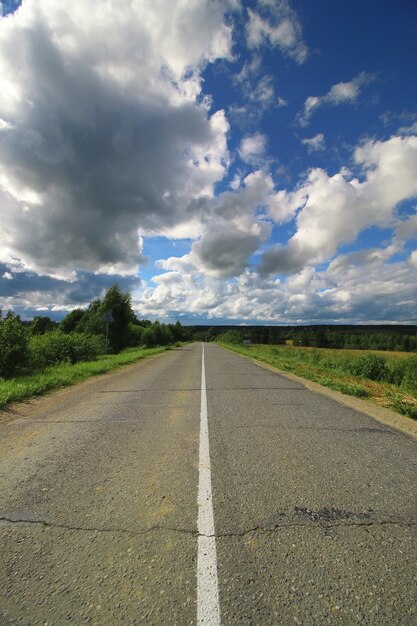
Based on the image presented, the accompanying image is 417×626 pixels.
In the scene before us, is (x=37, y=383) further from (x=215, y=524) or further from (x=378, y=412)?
(x=378, y=412)

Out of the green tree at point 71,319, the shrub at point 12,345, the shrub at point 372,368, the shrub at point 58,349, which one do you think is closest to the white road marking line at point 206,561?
the shrub at point 12,345

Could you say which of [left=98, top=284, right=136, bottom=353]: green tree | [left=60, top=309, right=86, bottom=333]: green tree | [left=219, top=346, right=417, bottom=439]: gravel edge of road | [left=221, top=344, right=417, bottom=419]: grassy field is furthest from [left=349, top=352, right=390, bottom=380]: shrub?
[left=60, top=309, right=86, bottom=333]: green tree

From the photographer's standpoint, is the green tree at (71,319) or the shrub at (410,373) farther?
the green tree at (71,319)

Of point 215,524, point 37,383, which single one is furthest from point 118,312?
point 215,524

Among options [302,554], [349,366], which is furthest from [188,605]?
[349,366]

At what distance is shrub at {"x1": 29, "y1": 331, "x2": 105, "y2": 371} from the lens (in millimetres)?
14297

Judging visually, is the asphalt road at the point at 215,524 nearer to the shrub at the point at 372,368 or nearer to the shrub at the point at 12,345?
the shrub at the point at 12,345

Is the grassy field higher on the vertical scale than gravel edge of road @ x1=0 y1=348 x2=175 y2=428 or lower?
lower

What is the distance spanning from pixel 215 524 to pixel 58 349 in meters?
16.6

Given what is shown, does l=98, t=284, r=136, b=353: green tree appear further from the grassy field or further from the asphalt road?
the asphalt road

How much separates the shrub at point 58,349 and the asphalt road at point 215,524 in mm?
9403

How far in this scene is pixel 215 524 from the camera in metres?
2.77

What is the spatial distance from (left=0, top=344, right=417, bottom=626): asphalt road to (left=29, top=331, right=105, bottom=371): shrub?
9.40 m

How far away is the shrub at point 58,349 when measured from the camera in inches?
563
